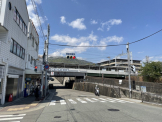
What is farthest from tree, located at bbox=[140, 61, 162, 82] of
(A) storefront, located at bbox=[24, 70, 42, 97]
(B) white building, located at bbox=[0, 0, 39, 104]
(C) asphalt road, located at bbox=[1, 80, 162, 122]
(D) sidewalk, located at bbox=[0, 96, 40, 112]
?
(B) white building, located at bbox=[0, 0, 39, 104]

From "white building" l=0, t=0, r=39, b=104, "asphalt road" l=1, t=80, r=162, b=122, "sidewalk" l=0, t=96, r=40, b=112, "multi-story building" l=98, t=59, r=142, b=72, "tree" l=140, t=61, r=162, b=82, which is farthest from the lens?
"multi-story building" l=98, t=59, r=142, b=72

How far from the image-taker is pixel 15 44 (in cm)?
1448

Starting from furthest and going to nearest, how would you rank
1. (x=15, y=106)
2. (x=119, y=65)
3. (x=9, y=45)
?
1. (x=119, y=65)
2. (x=9, y=45)
3. (x=15, y=106)

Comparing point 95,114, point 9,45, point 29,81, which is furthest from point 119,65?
point 95,114

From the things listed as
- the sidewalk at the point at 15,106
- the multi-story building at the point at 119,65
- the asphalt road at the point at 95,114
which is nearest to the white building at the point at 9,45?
the sidewalk at the point at 15,106

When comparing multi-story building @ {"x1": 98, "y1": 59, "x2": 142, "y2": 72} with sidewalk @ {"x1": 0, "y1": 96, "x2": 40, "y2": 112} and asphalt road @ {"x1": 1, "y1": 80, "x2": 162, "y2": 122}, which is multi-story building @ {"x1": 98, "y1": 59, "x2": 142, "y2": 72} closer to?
asphalt road @ {"x1": 1, "y1": 80, "x2": 162, "y2": 122}

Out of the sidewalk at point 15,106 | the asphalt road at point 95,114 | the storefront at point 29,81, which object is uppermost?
the storefront at point 29,81

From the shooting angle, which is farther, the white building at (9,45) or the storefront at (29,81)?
the storefront at (29,81)

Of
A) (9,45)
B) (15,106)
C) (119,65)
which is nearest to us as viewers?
(15,106)

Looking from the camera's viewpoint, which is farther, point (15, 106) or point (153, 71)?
point (153, 71)

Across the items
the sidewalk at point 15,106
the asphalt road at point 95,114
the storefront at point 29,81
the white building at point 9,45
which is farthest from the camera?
the storefront at point 29,81

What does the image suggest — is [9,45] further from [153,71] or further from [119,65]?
[119,65]

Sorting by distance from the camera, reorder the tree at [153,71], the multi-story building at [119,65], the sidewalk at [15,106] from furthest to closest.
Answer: the multi-story building at [119,65] → the tree at [153,71] → the sidewalk at [15,106]

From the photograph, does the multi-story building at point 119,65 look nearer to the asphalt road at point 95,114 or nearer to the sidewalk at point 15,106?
the asphalt road at point 95,114
